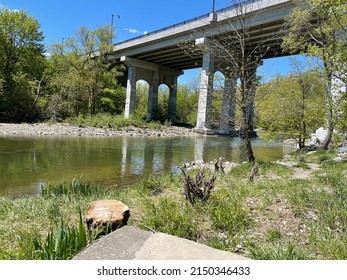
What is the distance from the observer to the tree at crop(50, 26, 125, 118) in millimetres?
34094

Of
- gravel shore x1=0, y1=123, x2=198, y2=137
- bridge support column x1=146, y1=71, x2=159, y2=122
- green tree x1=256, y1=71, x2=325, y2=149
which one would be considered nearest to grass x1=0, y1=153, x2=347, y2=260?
green tree x1=256, y1=71, x2=325, y2=149

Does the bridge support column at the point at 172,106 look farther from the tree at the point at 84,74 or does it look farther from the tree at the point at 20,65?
the tree at the point at 20,65

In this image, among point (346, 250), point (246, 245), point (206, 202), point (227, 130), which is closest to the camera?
point (346, 250)

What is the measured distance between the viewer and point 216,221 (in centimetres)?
366

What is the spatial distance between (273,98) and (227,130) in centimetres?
2156

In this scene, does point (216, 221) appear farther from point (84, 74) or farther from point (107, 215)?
point (84, 74)

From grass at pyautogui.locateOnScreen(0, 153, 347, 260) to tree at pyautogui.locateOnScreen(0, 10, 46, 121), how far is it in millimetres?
28879

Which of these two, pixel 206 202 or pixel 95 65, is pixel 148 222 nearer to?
pixel 206 202

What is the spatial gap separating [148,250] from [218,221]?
5.15ft

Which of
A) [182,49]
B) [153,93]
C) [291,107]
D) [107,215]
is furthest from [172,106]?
[107,215]

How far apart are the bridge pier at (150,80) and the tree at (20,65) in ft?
41.8

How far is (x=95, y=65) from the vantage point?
115 feet

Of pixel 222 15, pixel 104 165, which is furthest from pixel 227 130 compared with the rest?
pixel 104 165

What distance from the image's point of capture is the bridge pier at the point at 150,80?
146 feet
